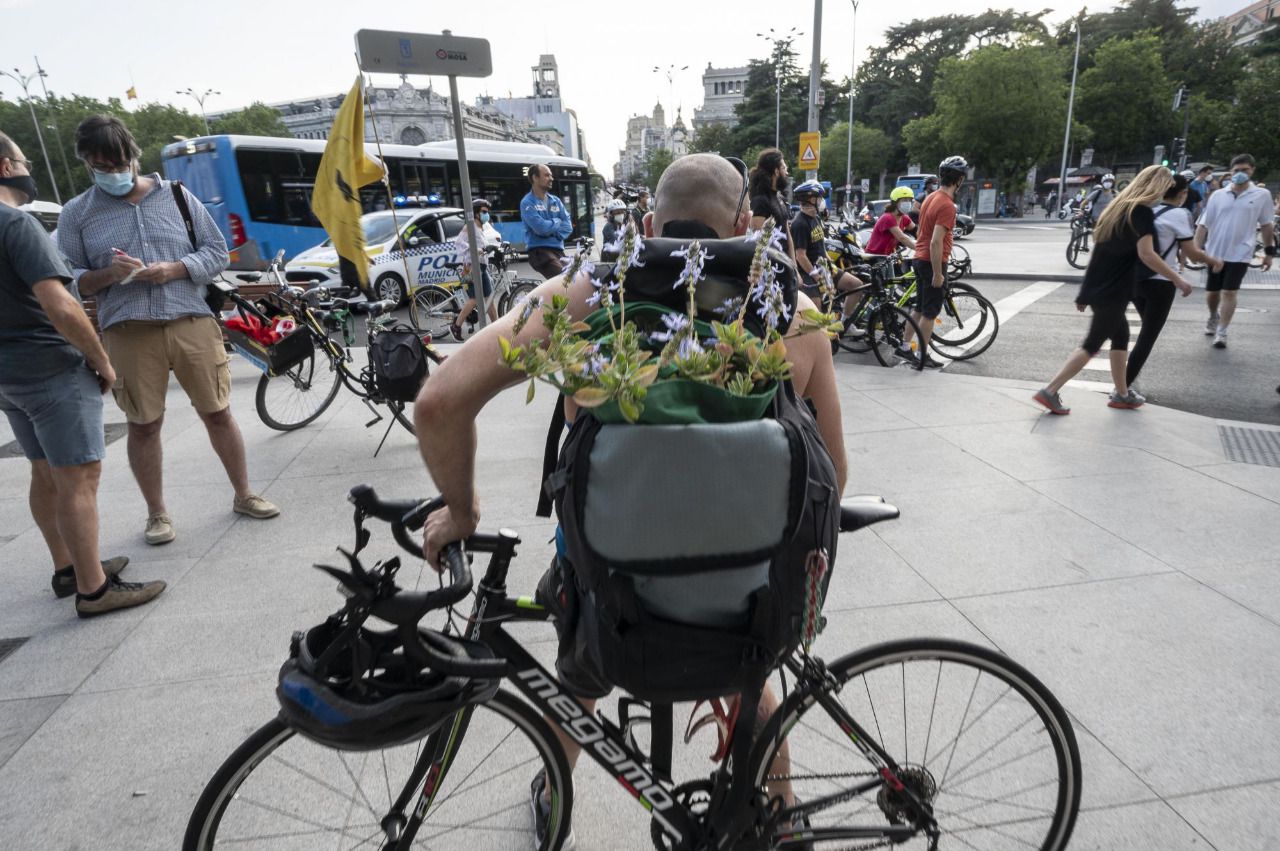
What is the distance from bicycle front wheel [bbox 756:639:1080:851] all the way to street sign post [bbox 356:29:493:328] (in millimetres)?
3696

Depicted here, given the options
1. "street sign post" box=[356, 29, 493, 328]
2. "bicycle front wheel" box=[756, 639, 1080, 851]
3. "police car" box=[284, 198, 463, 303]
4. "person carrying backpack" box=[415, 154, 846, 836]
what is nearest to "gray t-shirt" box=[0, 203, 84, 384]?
"street sign post" box=[356, 29, 493, 328]

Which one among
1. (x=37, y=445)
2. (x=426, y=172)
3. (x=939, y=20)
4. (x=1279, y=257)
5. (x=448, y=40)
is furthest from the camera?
(x=939, y=20)

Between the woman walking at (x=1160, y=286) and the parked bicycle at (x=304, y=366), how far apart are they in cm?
542

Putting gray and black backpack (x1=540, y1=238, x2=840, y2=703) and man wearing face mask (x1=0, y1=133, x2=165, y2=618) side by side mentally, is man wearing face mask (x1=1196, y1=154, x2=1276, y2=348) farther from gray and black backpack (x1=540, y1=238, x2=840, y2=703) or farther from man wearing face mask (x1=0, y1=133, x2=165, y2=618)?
→ man wearing face mask (x1=0, y1=133, x2=165, y2=618)

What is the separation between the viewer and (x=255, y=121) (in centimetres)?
6638

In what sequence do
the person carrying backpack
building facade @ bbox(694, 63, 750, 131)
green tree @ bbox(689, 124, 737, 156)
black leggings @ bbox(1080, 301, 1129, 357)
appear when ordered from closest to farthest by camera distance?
1. the person carrying backpack
2. black leggings @ bbox(1080, 301, 1129, 357)
3. green tree @ bbox(689, 124, 737, 156)
4. building facade @ bbox(694, 63, 750, 131)

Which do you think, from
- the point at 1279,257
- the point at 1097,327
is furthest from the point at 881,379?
the point at 1279,257

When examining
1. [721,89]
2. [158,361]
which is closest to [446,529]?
[158,361]

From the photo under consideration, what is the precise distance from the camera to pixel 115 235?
3.53 m

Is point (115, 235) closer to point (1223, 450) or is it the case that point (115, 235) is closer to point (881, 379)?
point (881, 379)

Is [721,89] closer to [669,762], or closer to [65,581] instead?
[65,581]

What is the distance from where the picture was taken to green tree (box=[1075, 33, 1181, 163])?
1805 inches

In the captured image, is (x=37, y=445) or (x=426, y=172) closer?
(x=37, y=445)

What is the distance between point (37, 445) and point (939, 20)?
7937 cm
